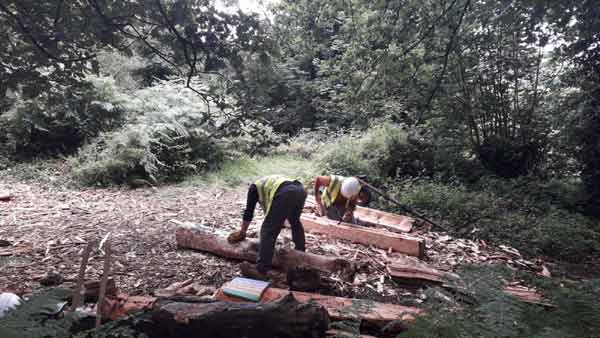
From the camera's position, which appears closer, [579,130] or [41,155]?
[579,130]

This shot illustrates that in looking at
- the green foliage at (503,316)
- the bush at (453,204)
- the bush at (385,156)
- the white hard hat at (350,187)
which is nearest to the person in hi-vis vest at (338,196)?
the white hard hat at (350,187)

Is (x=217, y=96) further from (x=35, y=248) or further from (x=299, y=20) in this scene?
(x=35, y=248)

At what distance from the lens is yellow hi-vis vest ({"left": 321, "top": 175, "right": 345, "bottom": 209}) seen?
5605 mm

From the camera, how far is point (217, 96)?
11.4 ft

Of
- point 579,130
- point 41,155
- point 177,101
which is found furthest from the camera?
point 177,101

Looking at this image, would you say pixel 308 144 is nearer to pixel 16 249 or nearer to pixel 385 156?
pixel 385 156

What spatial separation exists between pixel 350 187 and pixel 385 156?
499 centimetres

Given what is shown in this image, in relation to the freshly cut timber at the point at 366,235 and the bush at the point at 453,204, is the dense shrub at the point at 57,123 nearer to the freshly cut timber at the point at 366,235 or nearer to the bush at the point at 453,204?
the freshly cut timber at the point at 366,235

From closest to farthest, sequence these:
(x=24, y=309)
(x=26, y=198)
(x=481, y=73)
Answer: (x=24, y=309), (x=26, y=198), (x=481, y=73)

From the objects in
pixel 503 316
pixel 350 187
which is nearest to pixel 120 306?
pixel 503 316

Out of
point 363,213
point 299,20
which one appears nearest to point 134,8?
point 299,20

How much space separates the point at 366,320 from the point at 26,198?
24.5 feet

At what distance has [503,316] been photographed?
2.15m

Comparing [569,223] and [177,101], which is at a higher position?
[177,101]
